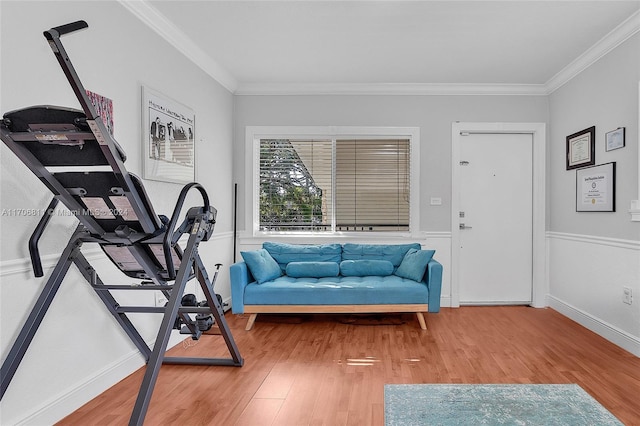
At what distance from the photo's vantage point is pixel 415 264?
3.95 m

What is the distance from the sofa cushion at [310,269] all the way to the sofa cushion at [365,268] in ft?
0.46

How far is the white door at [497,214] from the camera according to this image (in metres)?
4.64

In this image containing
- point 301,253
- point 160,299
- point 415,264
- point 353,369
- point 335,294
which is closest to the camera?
point 353,369

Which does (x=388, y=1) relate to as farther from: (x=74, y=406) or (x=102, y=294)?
(x=74, y=406)

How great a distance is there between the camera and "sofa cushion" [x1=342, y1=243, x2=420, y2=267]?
14.1 feet

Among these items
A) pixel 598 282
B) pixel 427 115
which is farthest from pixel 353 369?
pixel 427 115

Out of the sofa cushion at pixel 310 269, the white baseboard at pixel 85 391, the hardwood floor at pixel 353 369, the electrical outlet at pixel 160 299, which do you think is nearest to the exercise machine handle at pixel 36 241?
the white baseboard at pixel 85 391

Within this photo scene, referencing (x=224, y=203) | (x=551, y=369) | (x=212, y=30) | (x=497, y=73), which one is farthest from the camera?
(x=224, y=203)

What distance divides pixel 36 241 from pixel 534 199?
186 inches

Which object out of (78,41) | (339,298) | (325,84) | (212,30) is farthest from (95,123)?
(325,84)

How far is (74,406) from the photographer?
7.25ft

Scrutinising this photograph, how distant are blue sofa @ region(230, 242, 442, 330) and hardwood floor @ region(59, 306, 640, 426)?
8.5 inches

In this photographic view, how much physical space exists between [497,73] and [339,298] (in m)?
2.88

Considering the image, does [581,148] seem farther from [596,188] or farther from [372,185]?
[372,185]
